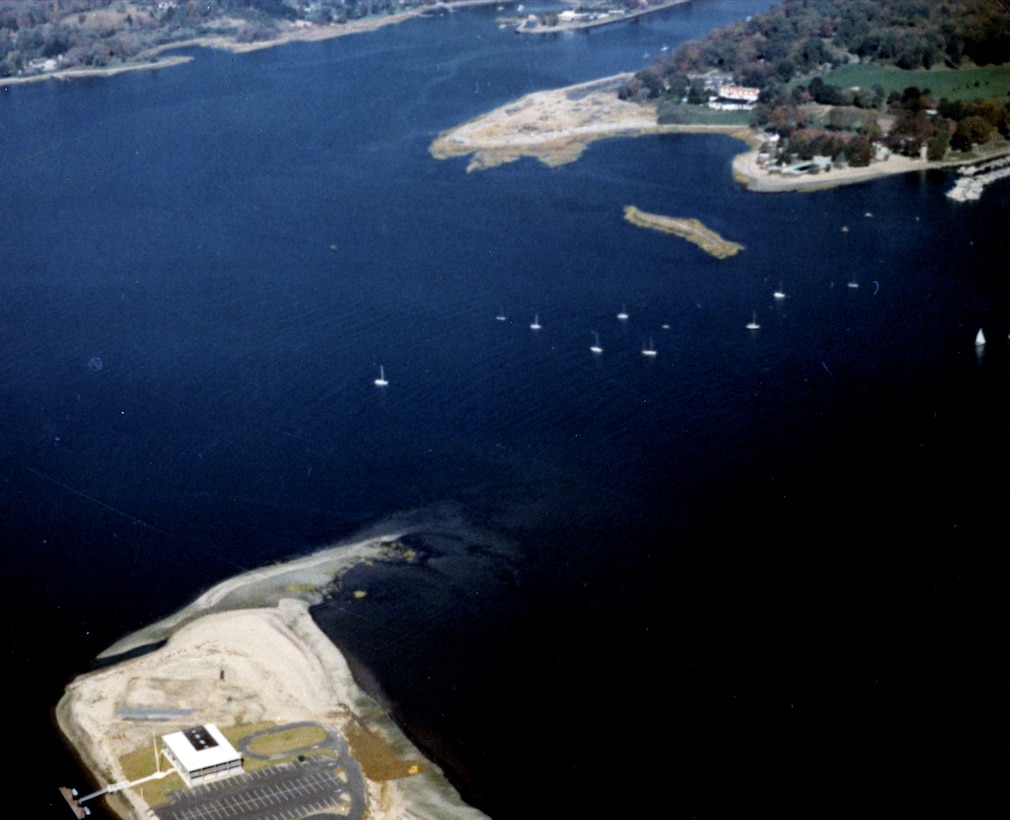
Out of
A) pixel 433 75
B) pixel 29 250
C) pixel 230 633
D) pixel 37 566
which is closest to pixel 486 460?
pixel 230 633

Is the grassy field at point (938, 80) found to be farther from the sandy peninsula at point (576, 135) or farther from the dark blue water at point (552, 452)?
the dark blue water at point (552, 452)

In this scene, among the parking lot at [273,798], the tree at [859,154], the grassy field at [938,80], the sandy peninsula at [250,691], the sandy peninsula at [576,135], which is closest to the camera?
the parking lot at [273,798]

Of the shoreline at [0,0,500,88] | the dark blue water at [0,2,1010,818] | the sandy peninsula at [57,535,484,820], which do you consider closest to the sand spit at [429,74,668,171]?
the dark blue water at [0,2,1010,818]

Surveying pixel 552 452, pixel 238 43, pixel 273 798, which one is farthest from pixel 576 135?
pixel 273 798

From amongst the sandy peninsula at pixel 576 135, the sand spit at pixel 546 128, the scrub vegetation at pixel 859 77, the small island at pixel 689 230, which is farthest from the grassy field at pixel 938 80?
the small island at pixel 689 230

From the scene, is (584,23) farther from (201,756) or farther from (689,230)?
(201,756)
